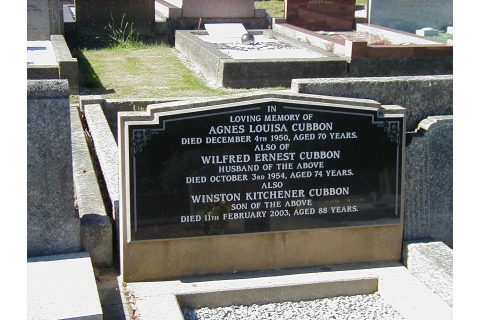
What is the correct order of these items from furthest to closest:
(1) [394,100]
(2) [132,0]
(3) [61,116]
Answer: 1. (2) [132,0]
2. (1) [394,100]
3. (3) [61,116]

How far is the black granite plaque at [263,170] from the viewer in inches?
173

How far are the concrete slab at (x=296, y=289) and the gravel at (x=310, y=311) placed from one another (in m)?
0.05

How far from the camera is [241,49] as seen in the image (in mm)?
13047

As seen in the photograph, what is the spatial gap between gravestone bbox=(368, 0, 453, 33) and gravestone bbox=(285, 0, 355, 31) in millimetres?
1522

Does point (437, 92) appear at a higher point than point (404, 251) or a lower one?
higher

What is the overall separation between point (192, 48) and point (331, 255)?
8816 millimetres

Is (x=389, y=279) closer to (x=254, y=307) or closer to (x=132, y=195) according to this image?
(x=254, y=307)

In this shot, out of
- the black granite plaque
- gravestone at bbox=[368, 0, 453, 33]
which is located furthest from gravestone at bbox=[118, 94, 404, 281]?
gravestone at bbox=[368, 0, 453, 33]

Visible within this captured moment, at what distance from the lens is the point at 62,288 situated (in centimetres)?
394

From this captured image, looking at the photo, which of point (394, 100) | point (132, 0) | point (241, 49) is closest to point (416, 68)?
point (241, 49)

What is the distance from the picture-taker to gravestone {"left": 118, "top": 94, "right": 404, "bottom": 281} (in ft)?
14.4

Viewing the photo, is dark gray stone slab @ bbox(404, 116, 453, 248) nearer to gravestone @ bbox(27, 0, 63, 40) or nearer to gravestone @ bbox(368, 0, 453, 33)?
gravestone @ bbox(27, 0, 63, 40)

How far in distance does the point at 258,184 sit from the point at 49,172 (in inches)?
50.5

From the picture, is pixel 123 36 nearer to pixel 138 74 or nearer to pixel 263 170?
pixel 138 74
